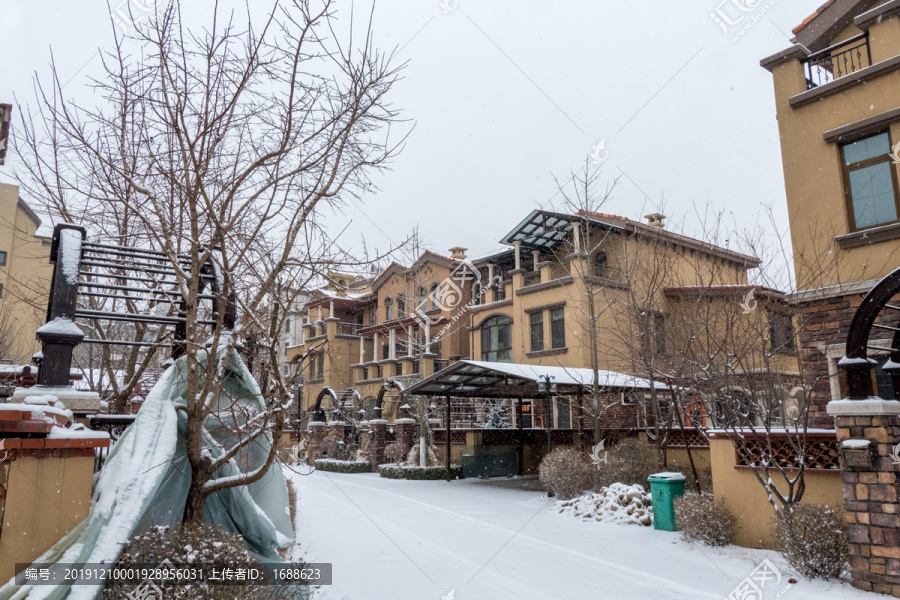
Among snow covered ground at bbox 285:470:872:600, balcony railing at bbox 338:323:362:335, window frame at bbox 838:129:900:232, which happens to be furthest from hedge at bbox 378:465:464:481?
balcony railing at bbox 338:323:362:335

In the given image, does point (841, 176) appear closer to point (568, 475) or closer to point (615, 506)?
point (615, 506)

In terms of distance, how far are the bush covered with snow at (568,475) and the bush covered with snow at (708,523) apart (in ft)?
13.5

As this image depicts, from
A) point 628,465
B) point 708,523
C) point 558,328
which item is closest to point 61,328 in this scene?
point 708,523

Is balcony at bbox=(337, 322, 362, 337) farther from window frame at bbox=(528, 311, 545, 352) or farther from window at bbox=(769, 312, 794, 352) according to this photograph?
window at bbox=(769, 312, 794, 352)

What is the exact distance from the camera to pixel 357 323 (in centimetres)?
3925

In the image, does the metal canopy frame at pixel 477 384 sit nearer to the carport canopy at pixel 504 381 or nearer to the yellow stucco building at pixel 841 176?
the carport canopy at pixel 504 381

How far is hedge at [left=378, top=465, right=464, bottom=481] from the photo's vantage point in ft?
60.1

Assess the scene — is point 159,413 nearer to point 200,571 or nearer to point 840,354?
point 200,571

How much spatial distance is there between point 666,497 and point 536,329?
15.3m

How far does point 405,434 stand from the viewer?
67.7ft

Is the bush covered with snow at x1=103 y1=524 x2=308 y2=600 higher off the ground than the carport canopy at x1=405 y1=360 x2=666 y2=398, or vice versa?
the carport canopy at x1=405 y1=360 x2=666 y2=398

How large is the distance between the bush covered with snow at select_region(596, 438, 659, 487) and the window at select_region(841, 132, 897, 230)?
637cm

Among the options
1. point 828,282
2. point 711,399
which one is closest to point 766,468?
point 711,399

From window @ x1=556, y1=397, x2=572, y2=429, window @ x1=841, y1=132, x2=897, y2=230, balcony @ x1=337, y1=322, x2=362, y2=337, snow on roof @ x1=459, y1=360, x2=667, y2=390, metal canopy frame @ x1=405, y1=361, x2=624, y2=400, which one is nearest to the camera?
window @ x1=841, y1=132, x2=897, y2=230
